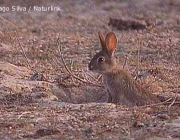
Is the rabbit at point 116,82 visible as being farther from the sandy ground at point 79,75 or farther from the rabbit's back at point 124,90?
the sandy ground at point 79,75

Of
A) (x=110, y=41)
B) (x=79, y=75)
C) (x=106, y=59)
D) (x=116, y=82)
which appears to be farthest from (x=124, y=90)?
(x=79, y=75)

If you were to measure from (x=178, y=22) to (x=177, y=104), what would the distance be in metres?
6.61

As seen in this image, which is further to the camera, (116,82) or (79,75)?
(79,75)

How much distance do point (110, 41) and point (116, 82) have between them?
461mm

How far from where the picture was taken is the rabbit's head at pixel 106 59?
7.04 metres

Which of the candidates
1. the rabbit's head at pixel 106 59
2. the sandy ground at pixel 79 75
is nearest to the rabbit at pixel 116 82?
the rabbit's head at pixel 106 59

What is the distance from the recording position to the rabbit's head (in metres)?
7.04

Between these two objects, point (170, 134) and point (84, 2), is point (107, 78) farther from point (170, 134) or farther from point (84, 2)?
point (84, 2)

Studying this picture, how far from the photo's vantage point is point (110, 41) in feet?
23.2

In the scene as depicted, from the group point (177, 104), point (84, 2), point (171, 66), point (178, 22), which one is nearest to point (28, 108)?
point (177, 104)

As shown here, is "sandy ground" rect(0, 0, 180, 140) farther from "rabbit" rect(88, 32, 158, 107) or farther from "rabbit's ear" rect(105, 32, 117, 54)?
"rabbit's ear" rect(105, 32, 117, 54)

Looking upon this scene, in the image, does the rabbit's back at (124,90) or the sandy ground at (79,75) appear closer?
the sandy ground at (79,75)

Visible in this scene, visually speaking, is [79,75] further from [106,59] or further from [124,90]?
[124,90]

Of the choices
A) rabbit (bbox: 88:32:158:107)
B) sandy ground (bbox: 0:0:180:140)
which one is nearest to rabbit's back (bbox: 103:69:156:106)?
rabbit (bbox: 88:32:158:107)
